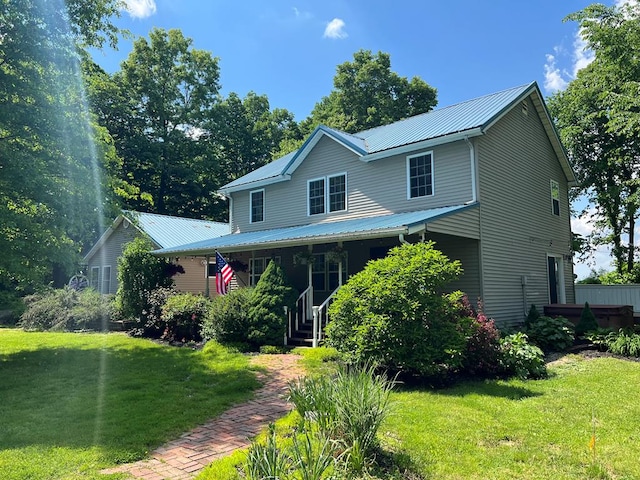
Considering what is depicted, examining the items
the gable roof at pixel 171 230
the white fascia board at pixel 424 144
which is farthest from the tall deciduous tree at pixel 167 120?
the white fascia board at pixel 424 144

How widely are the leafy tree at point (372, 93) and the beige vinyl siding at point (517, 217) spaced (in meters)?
19.4

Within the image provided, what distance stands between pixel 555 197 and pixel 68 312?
19.4m

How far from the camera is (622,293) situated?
62.4ft

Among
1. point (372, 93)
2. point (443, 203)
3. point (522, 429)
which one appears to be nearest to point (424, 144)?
point (443, 203)

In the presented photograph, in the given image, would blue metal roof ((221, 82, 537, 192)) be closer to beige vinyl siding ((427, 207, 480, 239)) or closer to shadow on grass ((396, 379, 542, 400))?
beige vinyl siding ((427, 207, 480, 239))

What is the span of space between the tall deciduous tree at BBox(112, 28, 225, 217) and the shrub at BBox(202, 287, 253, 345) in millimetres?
26182

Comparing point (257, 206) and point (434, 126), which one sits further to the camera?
point (257, 206)

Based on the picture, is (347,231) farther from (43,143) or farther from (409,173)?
(43,143)

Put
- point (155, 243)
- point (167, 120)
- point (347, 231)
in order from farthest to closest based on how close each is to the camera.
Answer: point (167, 120) → point (155, 243) → point (347, 231)

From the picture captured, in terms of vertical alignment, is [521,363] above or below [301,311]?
below

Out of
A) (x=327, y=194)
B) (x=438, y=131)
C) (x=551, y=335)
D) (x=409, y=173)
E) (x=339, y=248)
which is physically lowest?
(x=551, y=335)

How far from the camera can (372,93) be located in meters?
35.7

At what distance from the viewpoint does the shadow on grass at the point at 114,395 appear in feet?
17.4

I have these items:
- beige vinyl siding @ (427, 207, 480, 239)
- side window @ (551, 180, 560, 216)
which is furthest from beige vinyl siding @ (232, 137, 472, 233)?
side window @ (551, 180, 560, 216)
